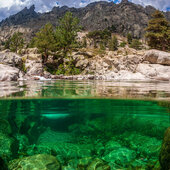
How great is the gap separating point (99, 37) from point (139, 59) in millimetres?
48842

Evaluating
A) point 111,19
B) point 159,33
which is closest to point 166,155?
point 159,33

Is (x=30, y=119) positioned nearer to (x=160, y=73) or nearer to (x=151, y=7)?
(x=160, y=73)

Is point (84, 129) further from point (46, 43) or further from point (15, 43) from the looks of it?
point (15, 43)

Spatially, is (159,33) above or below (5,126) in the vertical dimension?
above

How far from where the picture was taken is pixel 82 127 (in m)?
8.55

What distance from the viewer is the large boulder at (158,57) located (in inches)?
914

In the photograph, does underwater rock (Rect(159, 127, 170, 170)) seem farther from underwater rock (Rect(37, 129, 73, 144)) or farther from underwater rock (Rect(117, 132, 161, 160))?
underwater rock (Rect(37, 129, 73, 144))

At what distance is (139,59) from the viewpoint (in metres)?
26.5

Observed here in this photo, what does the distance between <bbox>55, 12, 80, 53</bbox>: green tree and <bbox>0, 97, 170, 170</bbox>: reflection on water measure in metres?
29.3

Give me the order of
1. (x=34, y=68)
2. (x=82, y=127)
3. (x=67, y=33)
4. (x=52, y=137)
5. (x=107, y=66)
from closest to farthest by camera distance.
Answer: (x=52, y=137), (x=82, y=127), (x=34, y=68), (x=107, y=66), (x=67, y=33)

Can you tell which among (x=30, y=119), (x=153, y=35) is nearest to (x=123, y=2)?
(x=153, y=35)

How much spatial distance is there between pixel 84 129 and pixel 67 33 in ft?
104

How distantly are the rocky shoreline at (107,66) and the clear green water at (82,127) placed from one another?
9676 mm

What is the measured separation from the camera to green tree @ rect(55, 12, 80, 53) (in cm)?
3516
